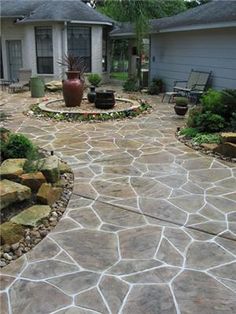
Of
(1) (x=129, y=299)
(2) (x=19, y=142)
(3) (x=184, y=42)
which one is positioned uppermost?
(3) (x=184, y=42)

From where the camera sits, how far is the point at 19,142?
241 inches

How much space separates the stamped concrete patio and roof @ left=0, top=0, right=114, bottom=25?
11.2 m

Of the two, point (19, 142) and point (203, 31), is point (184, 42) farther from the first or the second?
point (19, 142)

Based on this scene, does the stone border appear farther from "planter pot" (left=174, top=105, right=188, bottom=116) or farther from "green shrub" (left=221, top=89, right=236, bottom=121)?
"green shrub" (left=221, top=89, right=236, bottom=121)

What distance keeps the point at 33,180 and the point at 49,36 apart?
13.4 m

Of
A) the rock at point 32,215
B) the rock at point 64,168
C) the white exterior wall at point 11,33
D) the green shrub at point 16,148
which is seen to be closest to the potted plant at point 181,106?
the rock at point 64,168

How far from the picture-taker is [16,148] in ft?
19.7

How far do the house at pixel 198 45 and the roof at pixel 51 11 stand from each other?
2.16 meters

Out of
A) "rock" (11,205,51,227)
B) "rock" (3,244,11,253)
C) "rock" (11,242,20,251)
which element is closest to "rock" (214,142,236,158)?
"rock" (11,205,51,227)

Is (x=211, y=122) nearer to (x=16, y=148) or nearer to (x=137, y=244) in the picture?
(x=16, y=148)

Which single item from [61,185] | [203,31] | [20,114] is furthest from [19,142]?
[203,31]

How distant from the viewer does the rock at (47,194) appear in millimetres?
4762

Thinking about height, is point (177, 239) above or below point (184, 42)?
below

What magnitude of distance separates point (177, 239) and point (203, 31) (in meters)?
10.4
